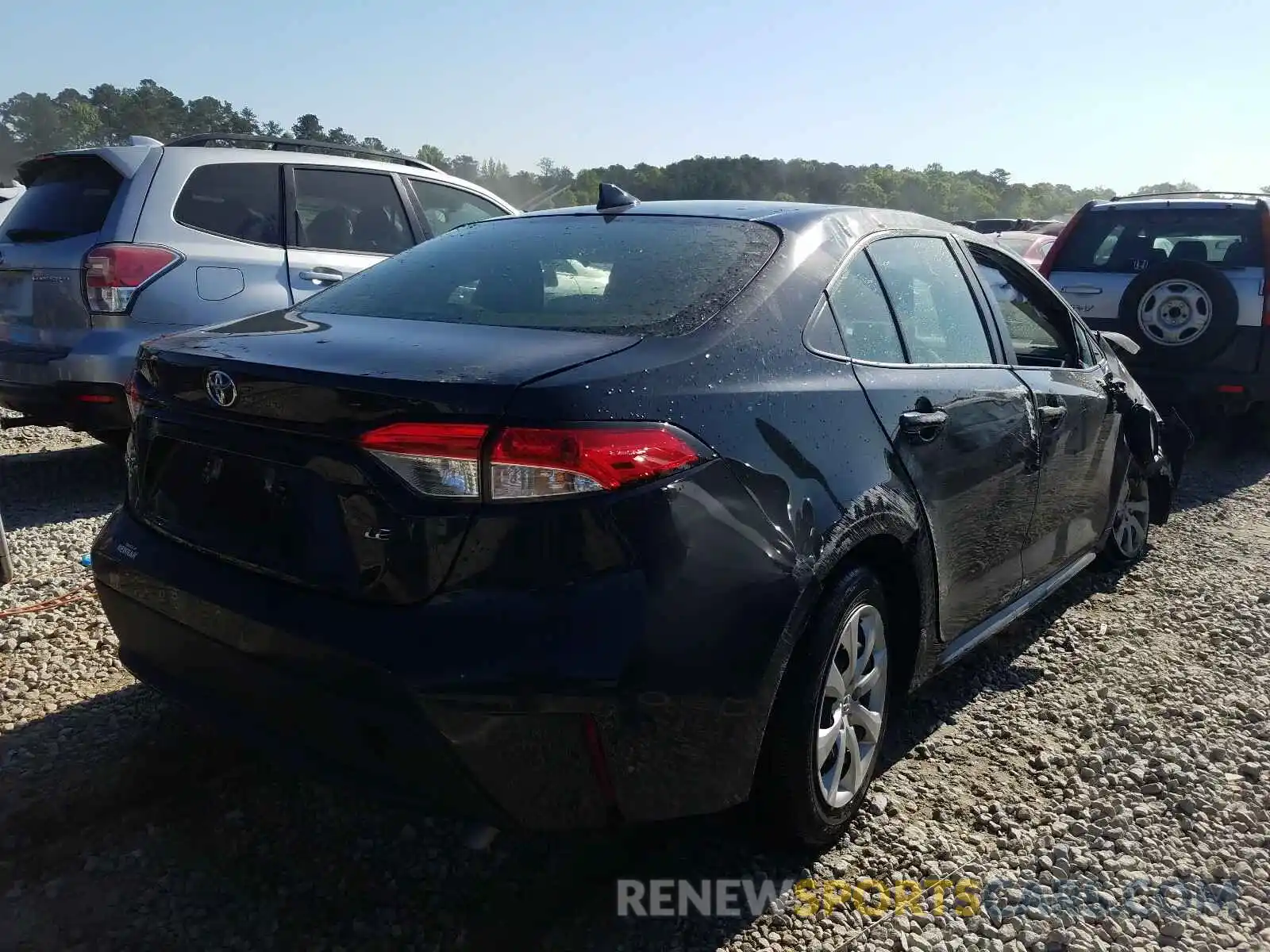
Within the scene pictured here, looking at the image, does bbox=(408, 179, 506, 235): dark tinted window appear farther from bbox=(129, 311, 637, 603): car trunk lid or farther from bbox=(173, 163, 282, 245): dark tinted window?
bbox=(129, 311, 637, 603): car trunk lid

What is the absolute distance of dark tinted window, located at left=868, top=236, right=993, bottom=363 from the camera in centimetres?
306

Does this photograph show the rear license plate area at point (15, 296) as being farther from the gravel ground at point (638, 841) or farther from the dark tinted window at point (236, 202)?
the gravel ground at point (638, 841)

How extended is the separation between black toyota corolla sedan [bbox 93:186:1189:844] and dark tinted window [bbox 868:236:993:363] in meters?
0.02

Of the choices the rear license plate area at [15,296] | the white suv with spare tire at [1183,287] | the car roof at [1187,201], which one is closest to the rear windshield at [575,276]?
the rear license plate area at [15,296]

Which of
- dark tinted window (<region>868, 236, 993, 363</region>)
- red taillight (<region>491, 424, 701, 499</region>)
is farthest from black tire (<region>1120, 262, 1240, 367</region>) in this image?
red taillight (<region>491, 424, 701, 499</region>)

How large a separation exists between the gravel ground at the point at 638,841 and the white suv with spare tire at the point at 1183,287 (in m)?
3.54

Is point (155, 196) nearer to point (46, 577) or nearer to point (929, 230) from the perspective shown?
point (46, 577)

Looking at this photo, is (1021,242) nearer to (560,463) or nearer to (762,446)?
(762,446)

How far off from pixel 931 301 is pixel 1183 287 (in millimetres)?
4323

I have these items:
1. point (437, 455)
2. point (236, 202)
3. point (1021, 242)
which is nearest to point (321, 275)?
point (236, 202)

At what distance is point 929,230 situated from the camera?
3.46 metres

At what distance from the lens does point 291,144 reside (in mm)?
6039

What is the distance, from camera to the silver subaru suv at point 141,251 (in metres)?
5.00

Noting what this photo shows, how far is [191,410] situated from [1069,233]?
706 cm
